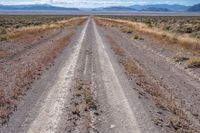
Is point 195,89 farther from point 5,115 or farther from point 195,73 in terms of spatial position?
point 5,115

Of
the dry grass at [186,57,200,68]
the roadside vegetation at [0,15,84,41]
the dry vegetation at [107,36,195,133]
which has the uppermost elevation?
the dry vegetation at [107,36,195,133]

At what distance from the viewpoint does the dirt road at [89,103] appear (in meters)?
8.38

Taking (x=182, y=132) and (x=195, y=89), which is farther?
(x=195, y=89)

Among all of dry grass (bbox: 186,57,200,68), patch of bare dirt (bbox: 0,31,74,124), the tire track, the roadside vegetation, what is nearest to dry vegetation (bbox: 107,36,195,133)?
the tire track

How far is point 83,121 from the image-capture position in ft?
28.8

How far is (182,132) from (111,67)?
9.11 metres

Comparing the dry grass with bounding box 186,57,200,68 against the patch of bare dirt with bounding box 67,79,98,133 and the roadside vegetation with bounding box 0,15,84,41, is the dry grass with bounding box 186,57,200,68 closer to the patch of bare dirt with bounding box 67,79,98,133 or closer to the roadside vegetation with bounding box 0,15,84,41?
the patch of bare dirt with bounding box 67,79,98,133

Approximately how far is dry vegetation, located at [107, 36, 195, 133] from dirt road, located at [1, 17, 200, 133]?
0.75 feet

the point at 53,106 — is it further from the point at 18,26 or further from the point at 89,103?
the point at 18,26

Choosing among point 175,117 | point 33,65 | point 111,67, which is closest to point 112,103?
point 175,117

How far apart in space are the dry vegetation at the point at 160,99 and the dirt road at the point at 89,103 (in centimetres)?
23

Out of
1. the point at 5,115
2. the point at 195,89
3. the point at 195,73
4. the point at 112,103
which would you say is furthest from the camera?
the point at 195,73

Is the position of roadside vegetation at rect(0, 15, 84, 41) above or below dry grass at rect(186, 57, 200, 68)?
below

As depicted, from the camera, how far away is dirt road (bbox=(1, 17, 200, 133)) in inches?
330
